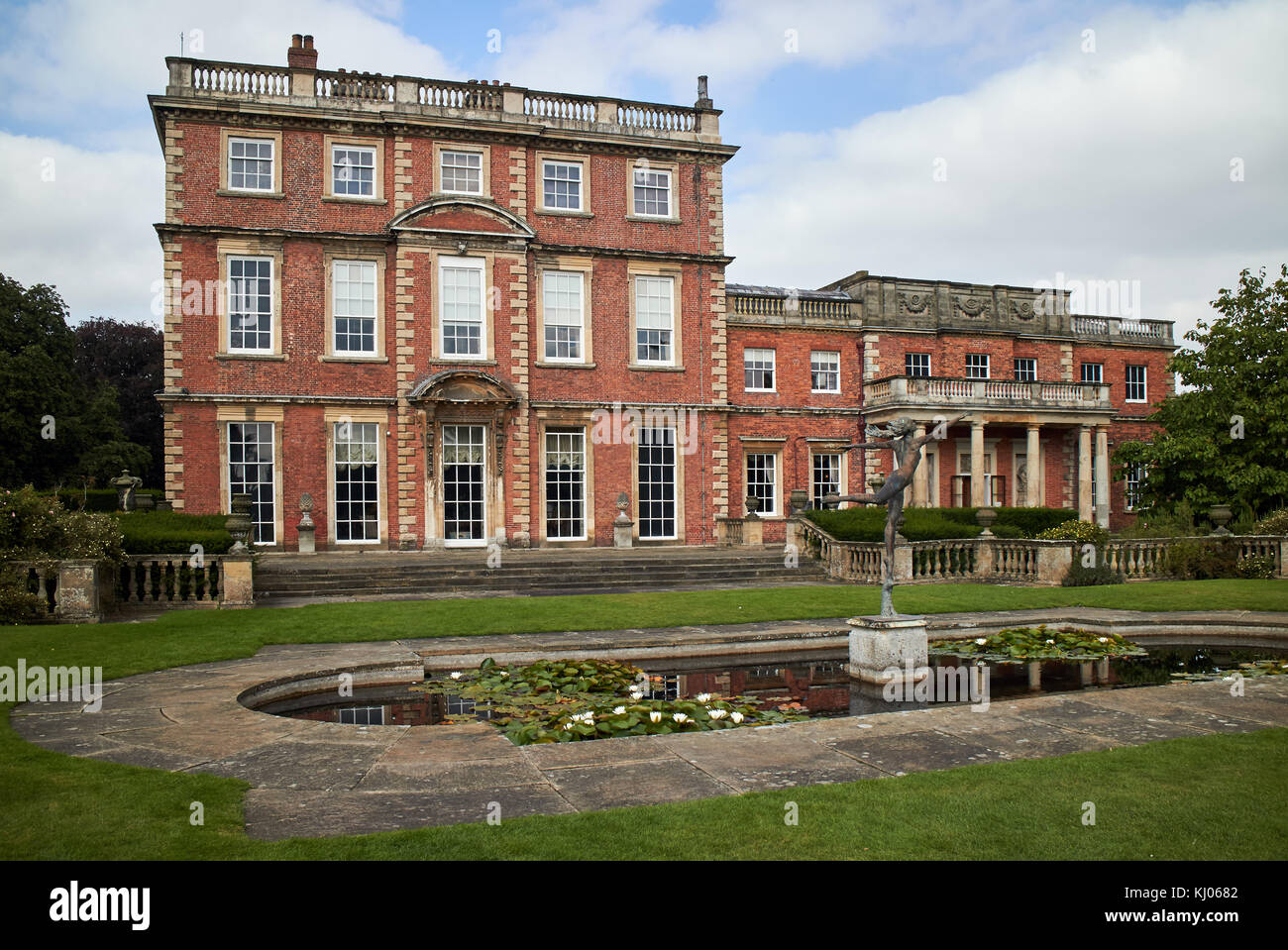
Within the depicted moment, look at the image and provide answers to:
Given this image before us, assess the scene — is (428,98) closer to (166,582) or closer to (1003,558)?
(166,582)

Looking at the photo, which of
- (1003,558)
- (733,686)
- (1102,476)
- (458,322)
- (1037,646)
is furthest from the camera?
(1102,476)

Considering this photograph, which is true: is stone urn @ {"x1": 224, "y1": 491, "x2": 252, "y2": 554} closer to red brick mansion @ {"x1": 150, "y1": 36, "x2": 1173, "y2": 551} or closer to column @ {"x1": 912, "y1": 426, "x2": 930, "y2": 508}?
red brick mansion @ {"x1": 150, "y1": 36, "x2": 1173, "y2": 551}

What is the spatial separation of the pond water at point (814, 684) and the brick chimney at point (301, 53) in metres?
22.5

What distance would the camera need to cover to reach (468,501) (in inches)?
1004

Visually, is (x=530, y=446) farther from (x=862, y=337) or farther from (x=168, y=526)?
(x=862, y=337)

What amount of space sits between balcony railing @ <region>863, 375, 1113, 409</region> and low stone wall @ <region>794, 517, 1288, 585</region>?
10.5 meters

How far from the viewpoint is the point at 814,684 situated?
391 inches

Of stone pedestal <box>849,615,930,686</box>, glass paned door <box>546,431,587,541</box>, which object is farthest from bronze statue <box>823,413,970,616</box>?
glass paned door <box>546,431,587,541</box>

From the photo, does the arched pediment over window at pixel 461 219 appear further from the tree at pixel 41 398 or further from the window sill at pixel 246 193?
the tree at pixel 41 398

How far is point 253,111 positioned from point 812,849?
25.6 m

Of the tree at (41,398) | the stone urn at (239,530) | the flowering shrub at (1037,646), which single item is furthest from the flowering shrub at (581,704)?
the tree at (41,398)

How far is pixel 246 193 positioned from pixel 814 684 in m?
21.7

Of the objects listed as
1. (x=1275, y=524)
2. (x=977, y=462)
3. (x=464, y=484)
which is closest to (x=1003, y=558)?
(x=1275, y=524)
